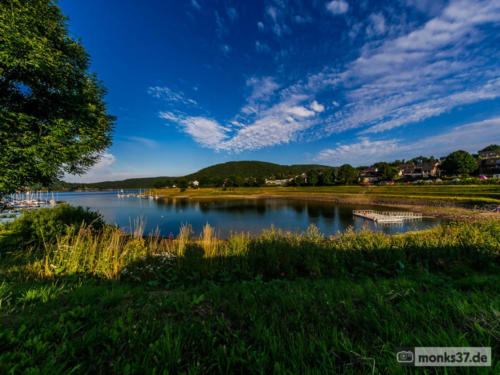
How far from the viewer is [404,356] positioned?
150cm

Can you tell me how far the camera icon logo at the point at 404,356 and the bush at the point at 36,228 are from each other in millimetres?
8362

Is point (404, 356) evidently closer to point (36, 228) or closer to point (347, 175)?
point (36, 228)

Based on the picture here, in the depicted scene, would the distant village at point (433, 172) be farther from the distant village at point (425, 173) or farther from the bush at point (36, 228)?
the bush at point (36, 228)

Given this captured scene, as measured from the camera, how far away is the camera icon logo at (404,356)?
146 centimetres

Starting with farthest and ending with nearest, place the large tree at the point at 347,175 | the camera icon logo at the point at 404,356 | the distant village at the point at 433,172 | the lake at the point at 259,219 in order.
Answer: the large tree at the point at 347,175
the distant village at the point at 433,172
the lake at the point at 259,219
the camera icon logo at the point at 404,356

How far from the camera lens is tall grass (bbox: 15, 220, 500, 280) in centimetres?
449

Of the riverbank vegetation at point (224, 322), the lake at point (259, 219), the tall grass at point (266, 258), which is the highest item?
the riverbank vegetation at point (224, 322)

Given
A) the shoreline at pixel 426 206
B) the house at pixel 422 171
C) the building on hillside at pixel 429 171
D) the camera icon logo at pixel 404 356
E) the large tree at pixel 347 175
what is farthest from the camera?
the house at pixel 422 171

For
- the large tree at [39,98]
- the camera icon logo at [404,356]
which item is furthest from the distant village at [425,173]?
the large tree at [39,98]

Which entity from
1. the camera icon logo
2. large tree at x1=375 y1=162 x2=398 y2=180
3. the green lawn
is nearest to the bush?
the green lawn

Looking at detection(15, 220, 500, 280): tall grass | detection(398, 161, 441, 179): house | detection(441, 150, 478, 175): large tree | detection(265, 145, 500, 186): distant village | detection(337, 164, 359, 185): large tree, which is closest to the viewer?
detection(15, 220, 500, 280): tall grass

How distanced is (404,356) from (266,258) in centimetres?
395

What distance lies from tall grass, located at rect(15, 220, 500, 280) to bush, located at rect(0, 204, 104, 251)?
1.96m

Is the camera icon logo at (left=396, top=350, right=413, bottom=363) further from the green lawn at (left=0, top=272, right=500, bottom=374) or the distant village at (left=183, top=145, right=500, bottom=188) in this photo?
the distant village at (left=183, top=145, right=500, bottom=188)
